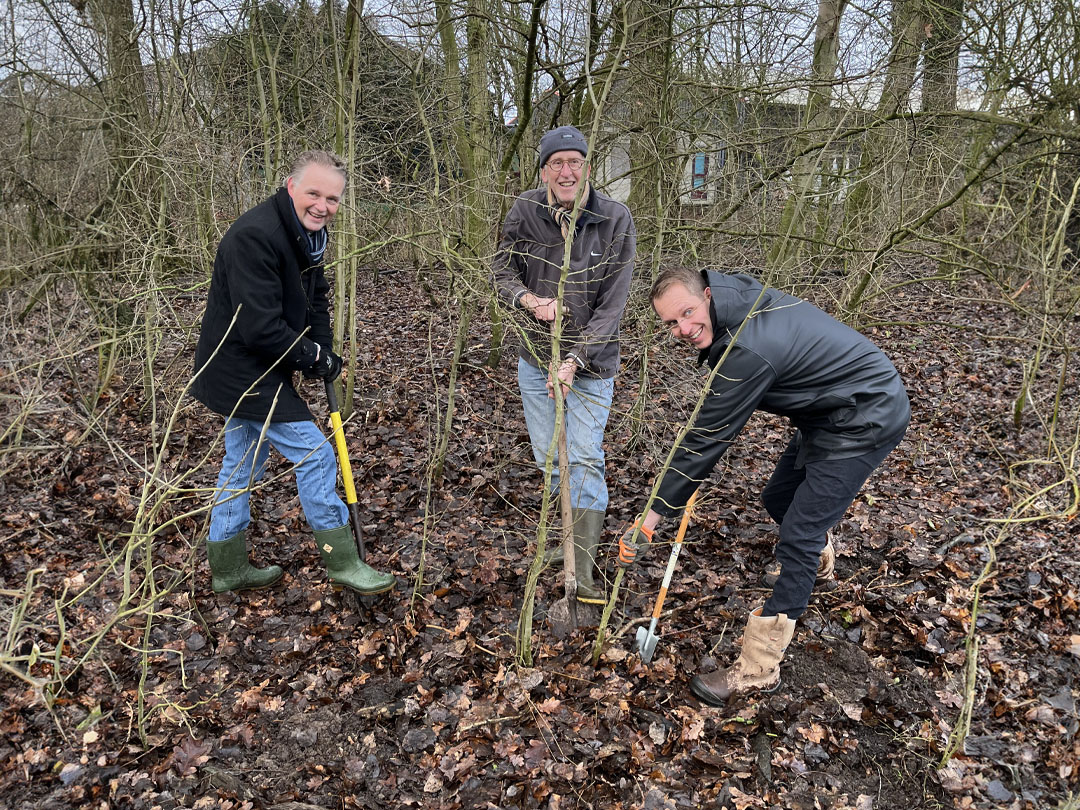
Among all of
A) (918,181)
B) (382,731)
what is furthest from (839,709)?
(918,181)

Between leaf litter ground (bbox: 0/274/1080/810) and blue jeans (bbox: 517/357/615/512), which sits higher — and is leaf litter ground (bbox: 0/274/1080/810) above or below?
below

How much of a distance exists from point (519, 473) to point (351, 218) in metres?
2.05

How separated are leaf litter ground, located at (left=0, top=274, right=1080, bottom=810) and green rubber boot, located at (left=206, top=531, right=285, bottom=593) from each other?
0.09 metres

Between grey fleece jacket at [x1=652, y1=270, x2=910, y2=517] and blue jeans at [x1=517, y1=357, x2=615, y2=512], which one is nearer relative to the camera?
grey fleece jacket at [x1=652, y1=270, x2=910, y2=517]

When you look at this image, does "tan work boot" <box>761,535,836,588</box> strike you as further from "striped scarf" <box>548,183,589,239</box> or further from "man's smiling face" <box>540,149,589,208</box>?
"man's smiling face" <box>540,149,589,208</box>

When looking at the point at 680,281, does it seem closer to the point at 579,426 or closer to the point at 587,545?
the point at 579,426

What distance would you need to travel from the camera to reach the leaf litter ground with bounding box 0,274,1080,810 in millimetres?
2631

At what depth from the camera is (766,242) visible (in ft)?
21.0

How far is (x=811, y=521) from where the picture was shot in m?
2.92

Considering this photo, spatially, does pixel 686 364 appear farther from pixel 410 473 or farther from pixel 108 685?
pixel 108 685

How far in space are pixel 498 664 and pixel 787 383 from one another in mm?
1790

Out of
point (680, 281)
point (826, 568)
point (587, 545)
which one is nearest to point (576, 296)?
point (680, 281)

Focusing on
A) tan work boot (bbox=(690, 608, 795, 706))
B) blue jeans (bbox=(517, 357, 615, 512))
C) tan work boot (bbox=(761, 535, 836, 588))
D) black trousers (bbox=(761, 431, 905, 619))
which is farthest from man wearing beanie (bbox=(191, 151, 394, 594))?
tan work boot (bbox=(761, 535, 836, 588))

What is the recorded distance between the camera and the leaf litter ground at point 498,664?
263 centimetres
